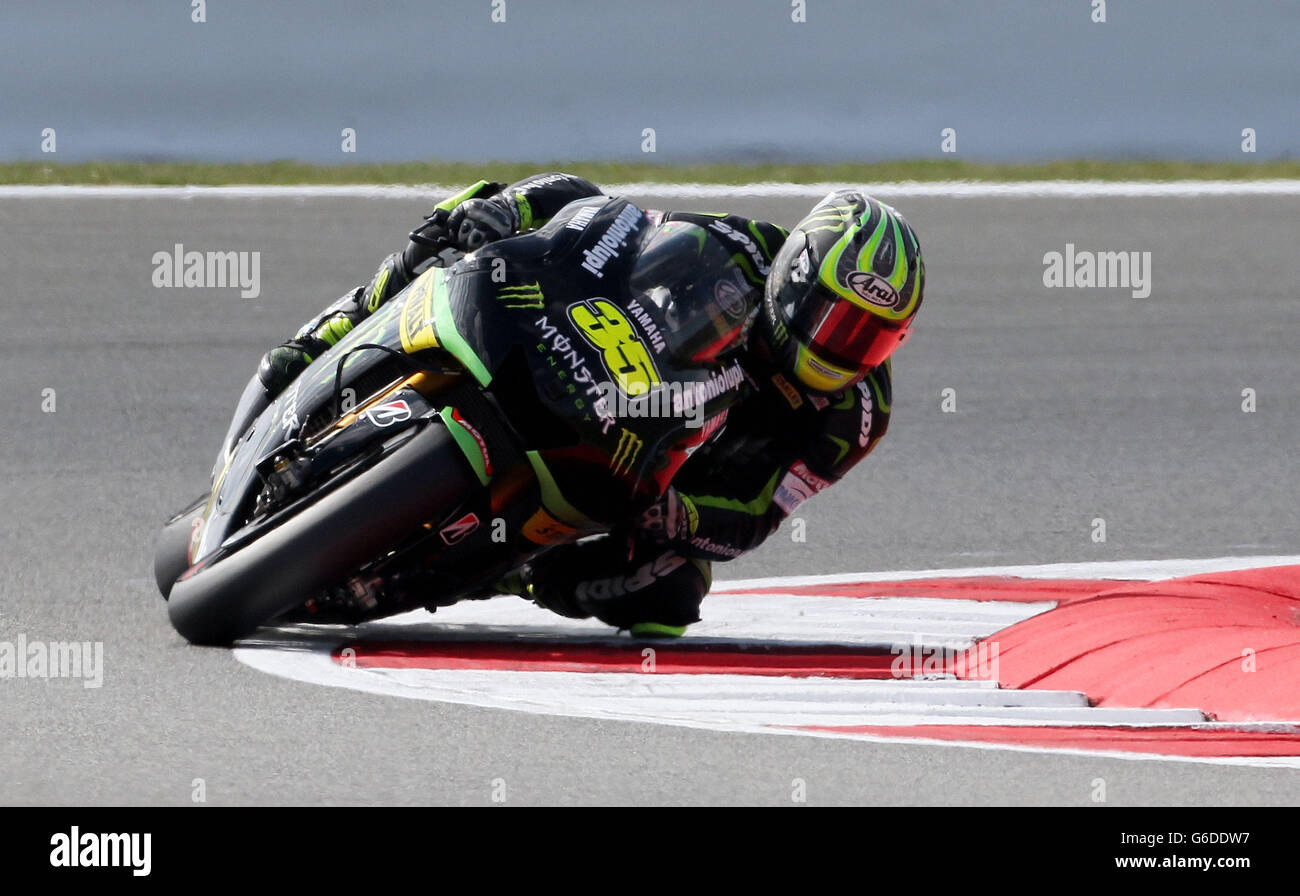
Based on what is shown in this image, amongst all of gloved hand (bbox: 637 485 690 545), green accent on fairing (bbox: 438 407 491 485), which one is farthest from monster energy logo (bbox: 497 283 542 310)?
gloved hand (bbox: 637 485 690 545)

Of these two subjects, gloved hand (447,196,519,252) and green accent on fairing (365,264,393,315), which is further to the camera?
green accent on fairing (365,264,393,315)

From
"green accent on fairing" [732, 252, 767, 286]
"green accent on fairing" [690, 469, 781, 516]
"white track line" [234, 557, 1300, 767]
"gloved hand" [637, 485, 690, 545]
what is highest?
"green accent on fairing" [732, 252, 767, 286]

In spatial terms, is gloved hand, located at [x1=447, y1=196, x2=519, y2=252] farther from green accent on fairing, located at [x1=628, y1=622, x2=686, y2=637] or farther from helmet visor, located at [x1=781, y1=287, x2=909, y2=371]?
green accent on fairing, located at [x1=628, y1=622, x2=686, y2=637]

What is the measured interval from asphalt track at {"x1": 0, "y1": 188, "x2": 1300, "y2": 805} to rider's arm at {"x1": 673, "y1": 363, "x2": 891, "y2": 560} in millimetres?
1101

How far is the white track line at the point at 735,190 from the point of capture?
39.5ft

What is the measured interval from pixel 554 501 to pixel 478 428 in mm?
293

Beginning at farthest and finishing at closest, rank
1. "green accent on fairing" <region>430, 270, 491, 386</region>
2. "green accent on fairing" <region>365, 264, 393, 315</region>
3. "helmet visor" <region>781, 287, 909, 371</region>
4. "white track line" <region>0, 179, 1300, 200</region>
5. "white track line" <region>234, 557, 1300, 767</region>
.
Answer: "white track line" <region>0, 179, 1300, 200</region>, "green accent on fairing" <region>365, 264, 393, 315</region>, "helmet visor" <region>781, 287, 909, 371</region>, "green accent on fairing" <region>430, 270, 491, 386</region>, "white track line" <region>234, 557, 1300, 767</region>

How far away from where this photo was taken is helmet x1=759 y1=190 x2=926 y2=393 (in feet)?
16.0

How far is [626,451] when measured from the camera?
15.3 feet

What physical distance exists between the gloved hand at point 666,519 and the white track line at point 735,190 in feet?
23.0
